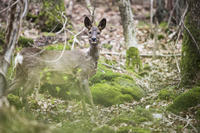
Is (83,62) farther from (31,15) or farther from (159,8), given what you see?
(159,8)

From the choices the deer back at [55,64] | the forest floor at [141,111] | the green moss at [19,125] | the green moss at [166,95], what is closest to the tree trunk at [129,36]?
the forest floor at [141,111]

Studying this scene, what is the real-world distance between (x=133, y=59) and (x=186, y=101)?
4303 millimetres

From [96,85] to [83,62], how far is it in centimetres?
122

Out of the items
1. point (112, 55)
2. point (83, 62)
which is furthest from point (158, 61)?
point (83, 62)

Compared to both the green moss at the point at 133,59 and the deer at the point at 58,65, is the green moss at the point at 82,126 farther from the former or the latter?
the green moss at the point at 133,59

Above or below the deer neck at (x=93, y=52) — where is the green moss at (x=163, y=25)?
above

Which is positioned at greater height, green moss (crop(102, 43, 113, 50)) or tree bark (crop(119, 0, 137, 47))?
tree bark (crop(119, 0, 137, 47))

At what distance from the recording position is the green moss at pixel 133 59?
8.96 metres

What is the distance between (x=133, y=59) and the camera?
8992mm

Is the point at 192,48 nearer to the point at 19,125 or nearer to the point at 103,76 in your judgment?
the point at 103,76

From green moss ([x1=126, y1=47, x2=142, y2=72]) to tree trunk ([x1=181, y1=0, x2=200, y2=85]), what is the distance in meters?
2.86

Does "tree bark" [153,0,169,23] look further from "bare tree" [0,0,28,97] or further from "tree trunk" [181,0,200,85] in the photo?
"bare tree" [0,0,28,97]

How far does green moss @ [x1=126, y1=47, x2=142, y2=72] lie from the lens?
8.96 meters

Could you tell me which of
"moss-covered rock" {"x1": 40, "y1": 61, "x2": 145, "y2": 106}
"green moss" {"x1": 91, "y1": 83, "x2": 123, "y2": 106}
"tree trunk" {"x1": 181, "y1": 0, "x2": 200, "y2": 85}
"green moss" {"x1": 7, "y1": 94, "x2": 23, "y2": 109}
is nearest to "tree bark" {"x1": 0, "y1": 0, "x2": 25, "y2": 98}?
"green moss" {"x1": 7, "y1": 94, "x2": 23, "y2": 109}
